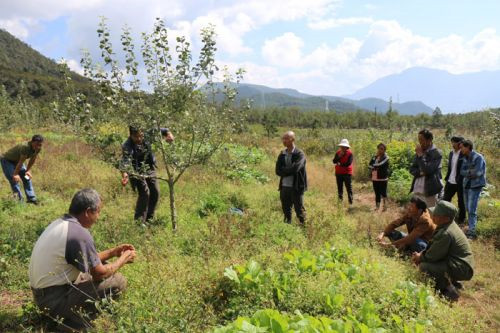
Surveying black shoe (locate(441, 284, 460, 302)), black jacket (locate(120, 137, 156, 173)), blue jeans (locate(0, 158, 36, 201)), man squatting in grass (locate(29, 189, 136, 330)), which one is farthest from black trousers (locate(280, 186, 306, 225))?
blue jeans (locate(0, 158, 36, 201))

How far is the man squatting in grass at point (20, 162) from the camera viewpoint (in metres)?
7.83

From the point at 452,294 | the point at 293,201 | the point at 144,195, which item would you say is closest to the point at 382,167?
the point at 293,201

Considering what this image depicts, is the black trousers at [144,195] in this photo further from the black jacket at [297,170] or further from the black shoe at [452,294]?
the black shoe at [452,294]

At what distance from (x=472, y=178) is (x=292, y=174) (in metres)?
3.71

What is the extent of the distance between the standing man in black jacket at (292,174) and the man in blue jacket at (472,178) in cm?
339

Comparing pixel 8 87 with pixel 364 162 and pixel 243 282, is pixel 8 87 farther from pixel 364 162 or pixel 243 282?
pixel 243 282

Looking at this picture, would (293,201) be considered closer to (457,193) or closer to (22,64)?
(457,193)

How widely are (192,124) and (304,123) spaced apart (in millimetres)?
72854

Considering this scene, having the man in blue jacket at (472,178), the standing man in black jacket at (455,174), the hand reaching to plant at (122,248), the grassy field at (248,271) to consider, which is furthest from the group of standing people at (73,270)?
the standing man in black jacket at (455,174)

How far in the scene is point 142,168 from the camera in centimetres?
625

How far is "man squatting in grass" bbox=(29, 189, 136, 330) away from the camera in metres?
3.66

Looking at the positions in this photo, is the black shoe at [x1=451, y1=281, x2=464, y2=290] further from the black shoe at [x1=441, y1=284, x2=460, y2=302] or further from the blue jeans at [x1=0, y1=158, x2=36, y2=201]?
the blue jeans at [x1=0, y1=158, x2=36, y2=201]

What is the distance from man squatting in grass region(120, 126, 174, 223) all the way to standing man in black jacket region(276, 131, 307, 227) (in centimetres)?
219

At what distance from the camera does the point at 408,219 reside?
6074mm
